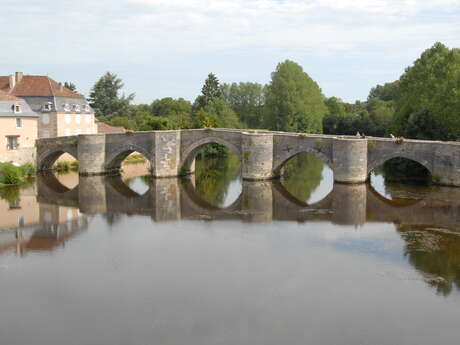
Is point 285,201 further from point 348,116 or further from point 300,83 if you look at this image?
point 348,116

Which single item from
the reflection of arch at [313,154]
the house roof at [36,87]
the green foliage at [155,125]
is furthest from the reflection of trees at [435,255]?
the green foliage at [155,125]

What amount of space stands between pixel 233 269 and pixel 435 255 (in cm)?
636

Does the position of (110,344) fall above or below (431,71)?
below

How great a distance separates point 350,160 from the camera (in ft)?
93.5

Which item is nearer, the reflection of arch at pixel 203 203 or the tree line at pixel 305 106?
the reflection of arch at pixel 203 203

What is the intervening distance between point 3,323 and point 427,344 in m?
9.28

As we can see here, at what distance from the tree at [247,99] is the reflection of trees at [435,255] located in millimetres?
51072

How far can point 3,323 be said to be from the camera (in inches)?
469

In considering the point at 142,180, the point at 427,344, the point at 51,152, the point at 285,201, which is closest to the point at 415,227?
the point at 285,201

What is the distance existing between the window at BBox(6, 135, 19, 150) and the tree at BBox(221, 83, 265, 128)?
3930cm

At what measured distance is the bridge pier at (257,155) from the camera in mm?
30375

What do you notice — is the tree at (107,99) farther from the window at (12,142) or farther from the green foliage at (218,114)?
the window at (12,142)

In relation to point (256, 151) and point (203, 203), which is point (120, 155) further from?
point (203, 203)

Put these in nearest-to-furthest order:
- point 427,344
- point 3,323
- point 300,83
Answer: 1. point 427,344
2. point 3,323
3. point 300,83
